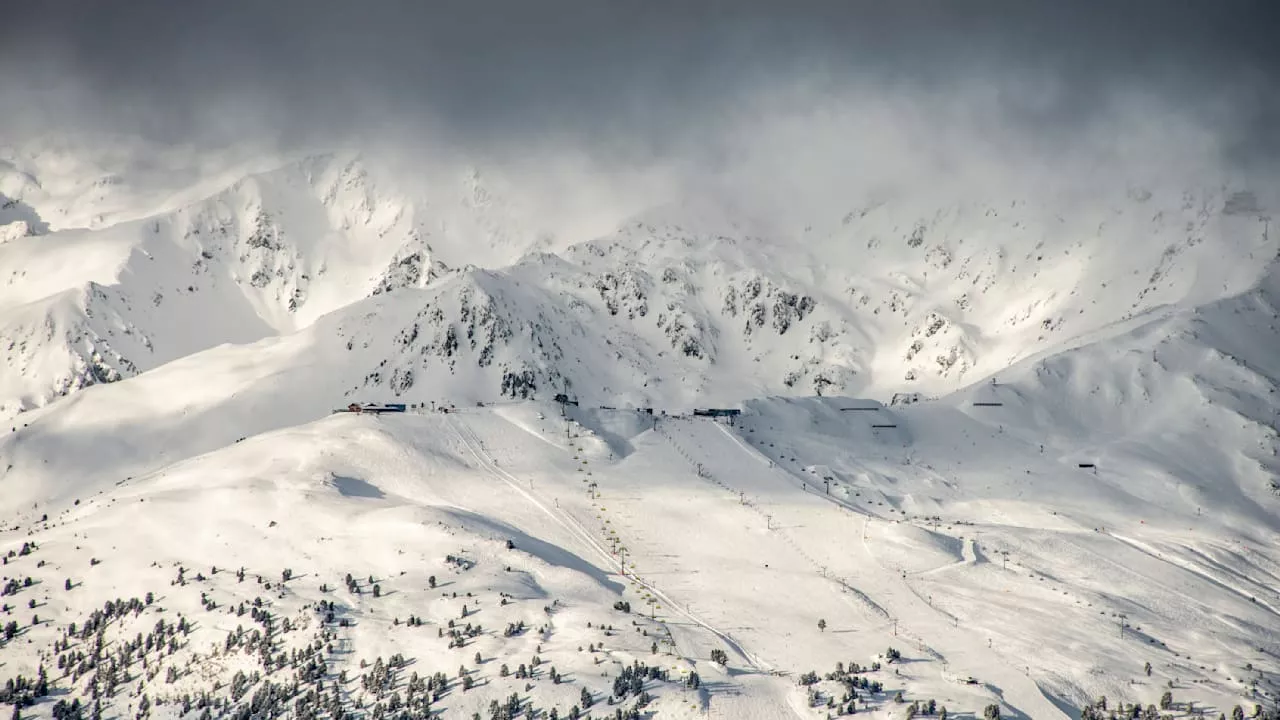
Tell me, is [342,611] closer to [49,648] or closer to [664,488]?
[49,648]

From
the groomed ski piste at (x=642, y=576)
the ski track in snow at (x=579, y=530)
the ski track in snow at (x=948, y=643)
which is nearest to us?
the ski track in snow at (x=948, y=643)

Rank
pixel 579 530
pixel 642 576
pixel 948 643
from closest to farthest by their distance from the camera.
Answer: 1. pixel 948 643
2. pixel 642 576
3. pixel 579 530

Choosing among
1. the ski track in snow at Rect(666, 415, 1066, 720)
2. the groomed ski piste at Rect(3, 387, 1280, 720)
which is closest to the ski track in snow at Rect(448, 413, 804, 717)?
the groomed ski piste at Rect(3, 387, 1280, 720)

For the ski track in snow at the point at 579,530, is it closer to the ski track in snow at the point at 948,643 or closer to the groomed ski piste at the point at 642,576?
the groomed ski piste at the point at 642,576

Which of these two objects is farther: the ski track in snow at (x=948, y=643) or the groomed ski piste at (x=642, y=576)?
the groomed ski piste at (x=642, y=576)

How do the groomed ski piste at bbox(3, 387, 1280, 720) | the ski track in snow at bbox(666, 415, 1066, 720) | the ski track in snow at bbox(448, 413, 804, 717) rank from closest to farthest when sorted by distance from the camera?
the ski track in snow at bbox(666, 415, 1066, 720), the groomed ski piste at bbox(3, 387, 1280, 720), the ski track in snow at bbox(448, 413, 804, 717)

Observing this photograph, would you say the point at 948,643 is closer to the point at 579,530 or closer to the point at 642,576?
the point at 642,576

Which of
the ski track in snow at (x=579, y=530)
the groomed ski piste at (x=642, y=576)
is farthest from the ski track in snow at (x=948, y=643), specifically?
the ski track in snow at (x=579, y=530)

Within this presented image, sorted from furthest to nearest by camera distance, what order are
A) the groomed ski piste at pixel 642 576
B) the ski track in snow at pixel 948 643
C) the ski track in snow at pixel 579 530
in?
the ski track in snow at pixel 579 530 < the groomed ski piste at pixel 642 576 < the ski track in snow at pixel 948 643

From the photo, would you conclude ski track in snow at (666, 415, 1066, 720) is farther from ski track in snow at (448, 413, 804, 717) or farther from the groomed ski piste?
ski track in snow at (448, 413, 804, 717)

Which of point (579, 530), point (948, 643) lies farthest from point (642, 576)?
point (948, 643)
